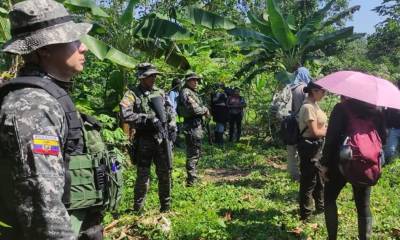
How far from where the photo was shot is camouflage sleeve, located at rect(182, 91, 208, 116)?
7.41 m

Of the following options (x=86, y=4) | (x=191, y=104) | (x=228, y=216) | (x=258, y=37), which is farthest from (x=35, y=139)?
(x=258, y=37)

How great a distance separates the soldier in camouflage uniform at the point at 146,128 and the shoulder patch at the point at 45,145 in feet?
11.8

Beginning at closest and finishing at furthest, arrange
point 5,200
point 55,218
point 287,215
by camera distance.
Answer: point 55,218 < point 5,200 < point 287,215

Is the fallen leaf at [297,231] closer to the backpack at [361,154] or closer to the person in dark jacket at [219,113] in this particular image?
the backpack at [361,154]

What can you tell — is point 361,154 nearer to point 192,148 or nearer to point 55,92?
point 55,92

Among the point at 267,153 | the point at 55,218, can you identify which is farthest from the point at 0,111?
the point at 267,153

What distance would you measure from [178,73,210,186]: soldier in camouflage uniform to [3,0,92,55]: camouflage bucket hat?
5372mm

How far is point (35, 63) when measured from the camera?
2.05m

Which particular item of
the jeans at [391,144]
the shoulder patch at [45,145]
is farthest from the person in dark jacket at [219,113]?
the shoulder patch at [45,145]

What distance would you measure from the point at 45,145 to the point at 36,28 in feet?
1.78

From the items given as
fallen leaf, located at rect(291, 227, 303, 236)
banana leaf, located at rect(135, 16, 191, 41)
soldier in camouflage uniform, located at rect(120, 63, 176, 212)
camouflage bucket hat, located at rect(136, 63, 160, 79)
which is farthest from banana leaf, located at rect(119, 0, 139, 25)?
fallen leaf, located at rect(291, 227, 303, 236)

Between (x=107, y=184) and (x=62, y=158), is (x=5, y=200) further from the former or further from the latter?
(x=107, y=184)

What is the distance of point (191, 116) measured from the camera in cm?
750

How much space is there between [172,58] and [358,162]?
7.37 meters
